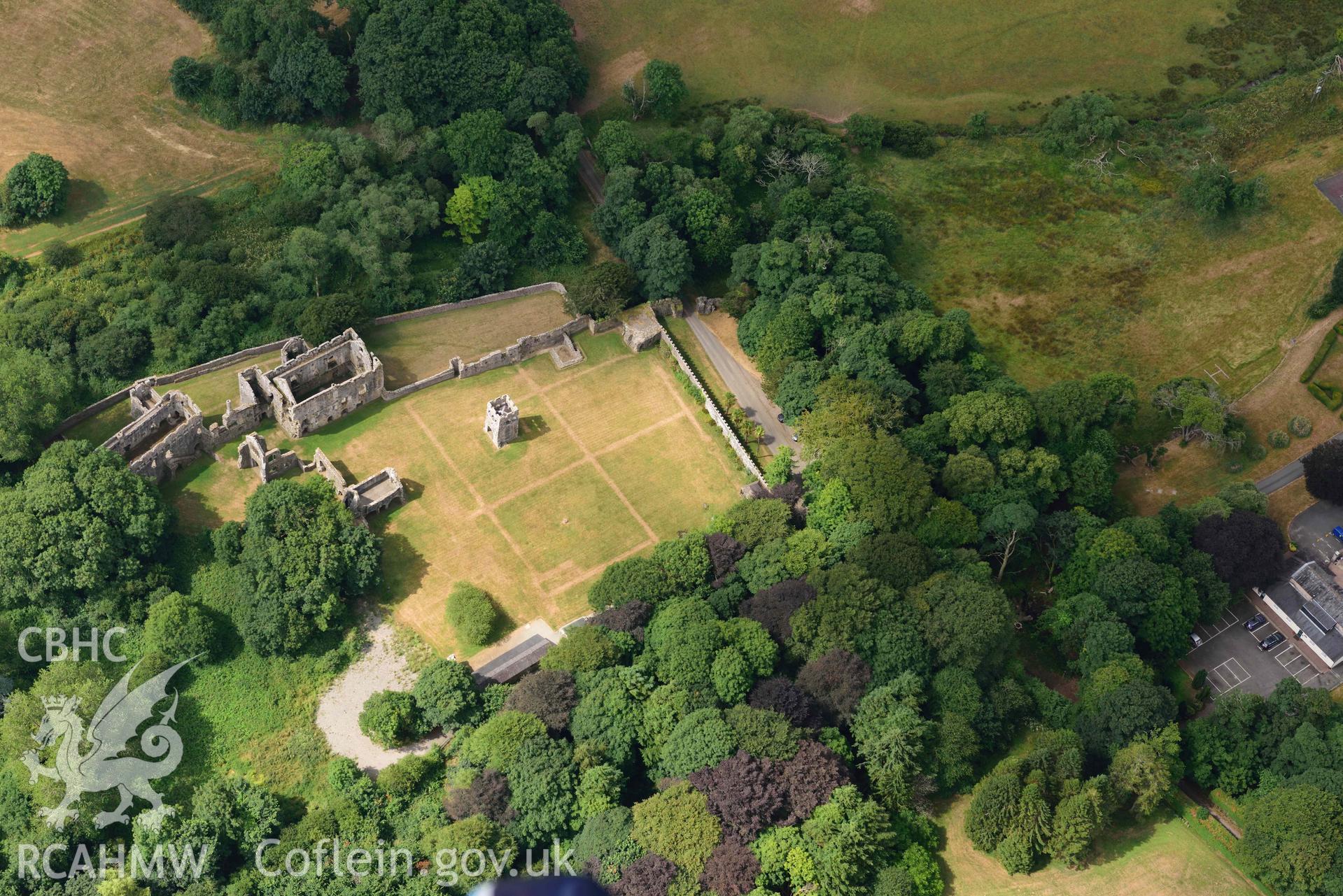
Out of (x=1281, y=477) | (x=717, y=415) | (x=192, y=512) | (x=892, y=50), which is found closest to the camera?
(x=192, y=512)

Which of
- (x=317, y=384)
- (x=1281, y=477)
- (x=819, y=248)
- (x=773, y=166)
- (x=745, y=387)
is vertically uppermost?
(x=819, y=248)

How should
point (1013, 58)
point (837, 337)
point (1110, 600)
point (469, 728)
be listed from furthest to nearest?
point (1013, 58) → point (837, 337) → point (1110, 600) → point (469, 728)

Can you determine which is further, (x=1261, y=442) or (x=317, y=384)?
(x=1261, y=442)

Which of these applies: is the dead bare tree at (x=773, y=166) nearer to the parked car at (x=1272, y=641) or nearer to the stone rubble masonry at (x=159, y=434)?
the stone rubble masonry at (x=159, y=434)

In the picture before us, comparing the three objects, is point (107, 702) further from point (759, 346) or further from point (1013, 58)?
point (1013, 58)

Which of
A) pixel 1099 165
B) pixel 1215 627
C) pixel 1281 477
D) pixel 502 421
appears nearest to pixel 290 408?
pixel 502 421

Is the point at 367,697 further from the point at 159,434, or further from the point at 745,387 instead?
the point at 745,387

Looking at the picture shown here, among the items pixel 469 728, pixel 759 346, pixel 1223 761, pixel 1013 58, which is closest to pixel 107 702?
pixel 469 728

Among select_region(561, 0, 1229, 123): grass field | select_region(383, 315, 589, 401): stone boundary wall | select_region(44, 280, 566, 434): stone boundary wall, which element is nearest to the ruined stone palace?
select_region(44, 280, 566, 434): stone boundary wall
